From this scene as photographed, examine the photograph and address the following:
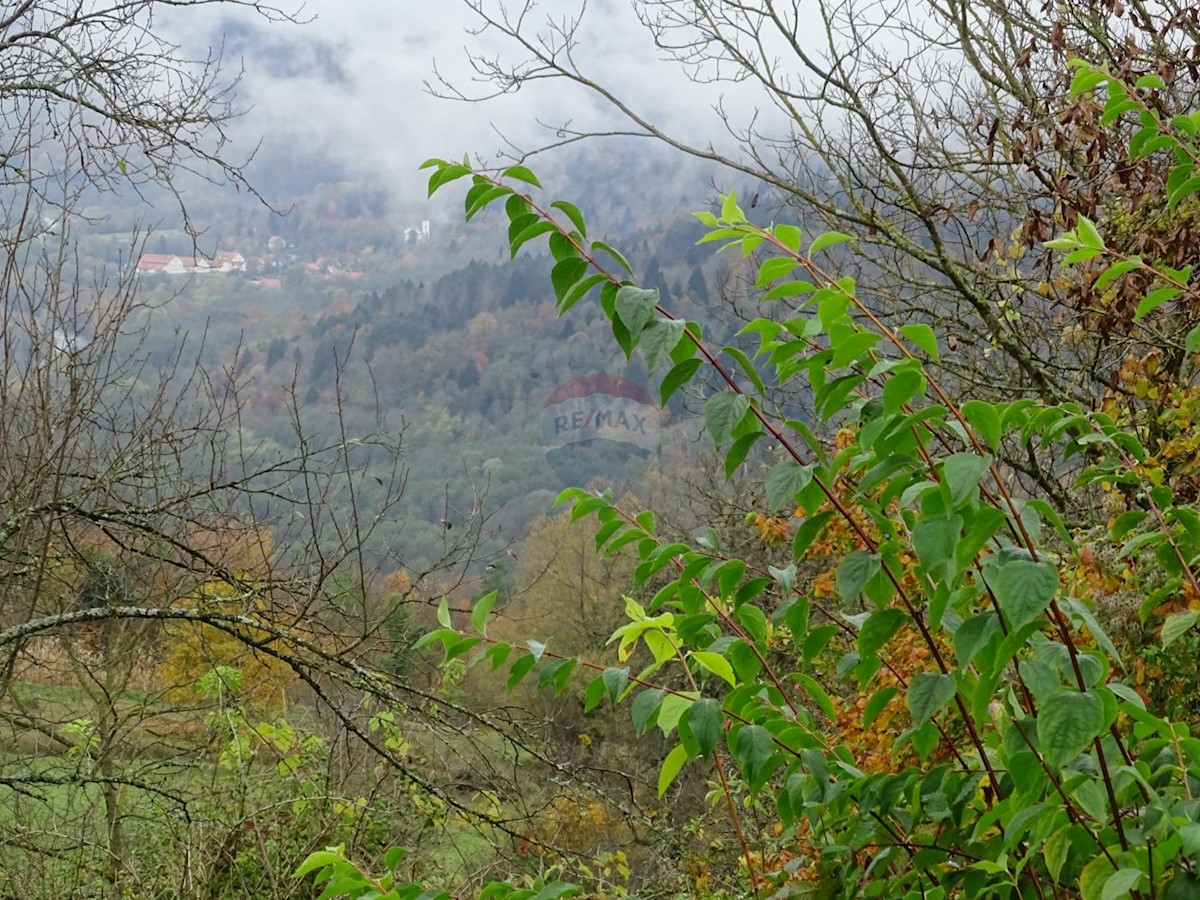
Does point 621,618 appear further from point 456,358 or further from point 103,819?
point 456,358

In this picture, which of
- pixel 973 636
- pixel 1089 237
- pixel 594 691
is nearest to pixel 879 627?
pixel 973 636

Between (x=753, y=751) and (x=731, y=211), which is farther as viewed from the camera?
(x=731, y=211)

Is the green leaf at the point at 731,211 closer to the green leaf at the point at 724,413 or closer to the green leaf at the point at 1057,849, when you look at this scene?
the green leaf at the point at 724,413

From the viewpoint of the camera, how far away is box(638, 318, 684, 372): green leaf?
1.19 metres

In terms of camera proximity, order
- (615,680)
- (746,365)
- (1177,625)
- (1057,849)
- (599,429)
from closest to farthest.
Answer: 1. (1057,849)
2. (746,365)
3. (615,680)
4. (1177,625)
5. (599,429)

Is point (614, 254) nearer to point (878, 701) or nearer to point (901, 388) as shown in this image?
point (901, 388)

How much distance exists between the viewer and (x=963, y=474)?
941 millimetres

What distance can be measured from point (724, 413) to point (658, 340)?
128 mm

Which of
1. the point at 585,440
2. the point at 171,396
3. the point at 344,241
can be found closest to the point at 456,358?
the point at 585,440

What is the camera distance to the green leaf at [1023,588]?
931 millimetres

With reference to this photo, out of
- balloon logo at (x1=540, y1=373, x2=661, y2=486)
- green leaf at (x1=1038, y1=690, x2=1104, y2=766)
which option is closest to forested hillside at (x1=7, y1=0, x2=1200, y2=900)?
green leaf at (x1=1038, y1=690, x2=1104, y2=766)

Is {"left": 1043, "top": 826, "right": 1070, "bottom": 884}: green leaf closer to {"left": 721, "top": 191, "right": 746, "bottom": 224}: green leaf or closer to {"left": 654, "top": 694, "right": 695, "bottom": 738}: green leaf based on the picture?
{"left": 654, "top": 694, "right": 695, "bottom": 738}: green leaf

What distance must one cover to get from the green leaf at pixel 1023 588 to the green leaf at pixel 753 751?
1.42 ft

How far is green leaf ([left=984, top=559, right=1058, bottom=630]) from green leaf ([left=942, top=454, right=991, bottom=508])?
0.10 meters
